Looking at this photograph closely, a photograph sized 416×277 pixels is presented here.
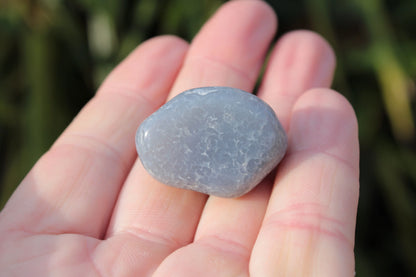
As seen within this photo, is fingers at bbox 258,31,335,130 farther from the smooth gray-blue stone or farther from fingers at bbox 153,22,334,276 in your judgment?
the smooth gray-blue stone

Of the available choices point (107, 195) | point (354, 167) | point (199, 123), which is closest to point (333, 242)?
point (354, 167)

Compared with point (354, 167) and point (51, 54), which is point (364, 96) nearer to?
point (354, 167)

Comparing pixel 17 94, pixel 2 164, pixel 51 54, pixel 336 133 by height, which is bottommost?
pixel 2 164

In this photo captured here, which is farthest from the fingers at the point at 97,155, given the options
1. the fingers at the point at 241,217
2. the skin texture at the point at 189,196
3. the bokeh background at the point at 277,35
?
the bokeh background at the point at 277,35

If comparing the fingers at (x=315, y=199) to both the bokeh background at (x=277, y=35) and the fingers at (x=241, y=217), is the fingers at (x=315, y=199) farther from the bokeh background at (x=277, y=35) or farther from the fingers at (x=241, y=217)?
the bokeh background at (x=277, y=35)

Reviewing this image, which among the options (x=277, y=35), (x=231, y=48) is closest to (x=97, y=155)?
(x=231, y=48)

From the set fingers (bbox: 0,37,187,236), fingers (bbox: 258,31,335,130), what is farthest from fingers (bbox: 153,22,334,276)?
fingers (bbox: 0,37,187,236)
